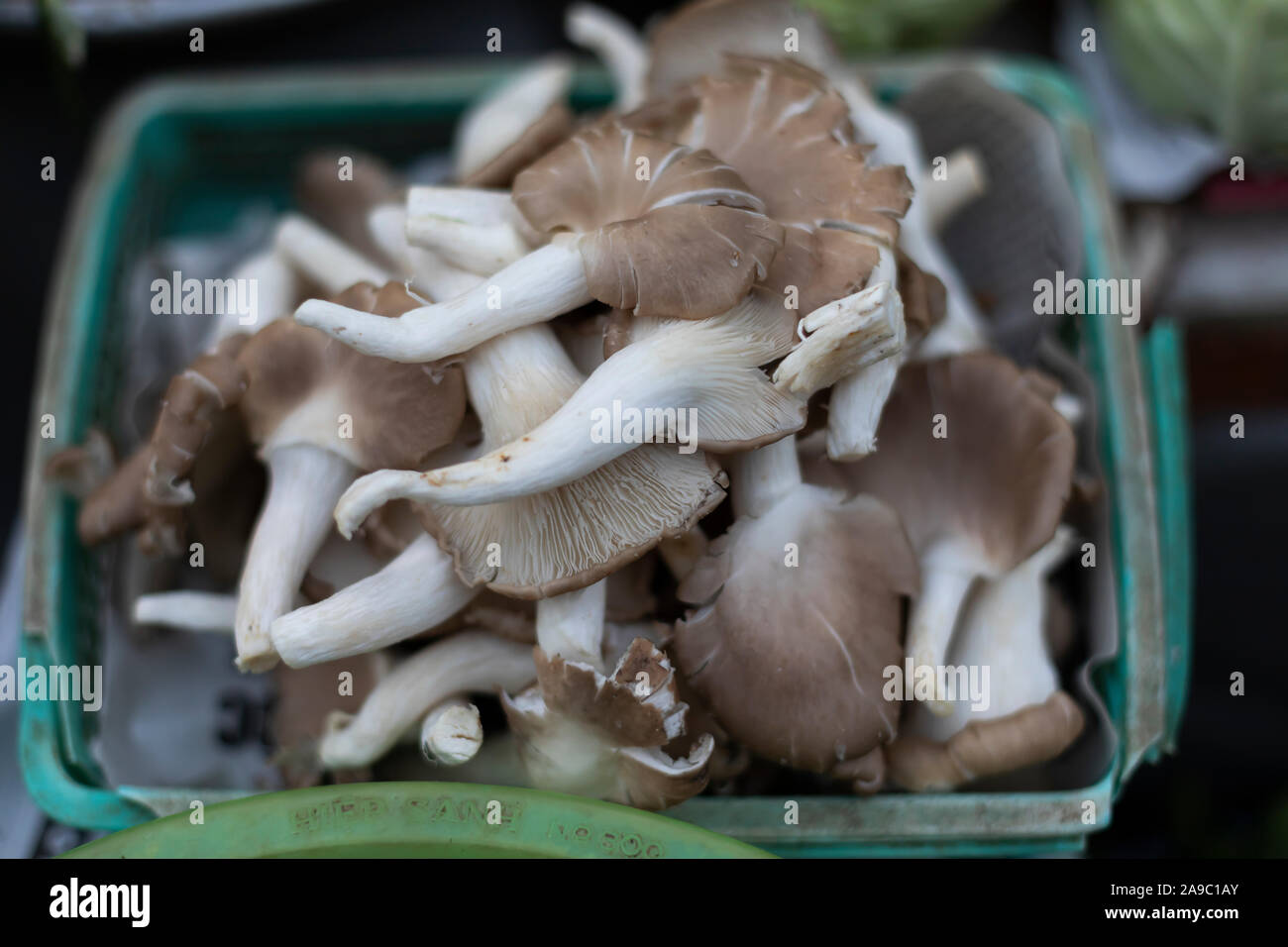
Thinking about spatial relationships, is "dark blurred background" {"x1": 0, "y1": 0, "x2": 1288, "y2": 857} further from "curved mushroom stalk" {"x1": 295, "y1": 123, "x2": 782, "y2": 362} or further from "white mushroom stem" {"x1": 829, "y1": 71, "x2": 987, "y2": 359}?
"curved mushroom stalk" {"x1": 295, "y1": 123, "x2": 782, "y2": 362}

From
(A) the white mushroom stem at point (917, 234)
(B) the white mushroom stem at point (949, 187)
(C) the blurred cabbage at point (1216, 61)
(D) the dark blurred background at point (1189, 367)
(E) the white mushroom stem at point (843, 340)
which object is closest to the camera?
(E) the white mushroom stem at point (843, 340)

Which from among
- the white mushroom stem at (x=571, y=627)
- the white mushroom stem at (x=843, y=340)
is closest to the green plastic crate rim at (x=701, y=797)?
the white mushroom stem at (x=571, y=627)

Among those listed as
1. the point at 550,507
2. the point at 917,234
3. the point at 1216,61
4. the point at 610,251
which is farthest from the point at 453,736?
the point at 1216,61

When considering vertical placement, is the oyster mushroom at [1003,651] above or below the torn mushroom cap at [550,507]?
below

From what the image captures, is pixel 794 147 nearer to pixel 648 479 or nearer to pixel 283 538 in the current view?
pixel 648 479

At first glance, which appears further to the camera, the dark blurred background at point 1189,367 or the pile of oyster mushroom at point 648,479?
the dark blurred background at point 1189,367

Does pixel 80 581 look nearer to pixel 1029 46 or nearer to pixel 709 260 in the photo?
pixel 709 260

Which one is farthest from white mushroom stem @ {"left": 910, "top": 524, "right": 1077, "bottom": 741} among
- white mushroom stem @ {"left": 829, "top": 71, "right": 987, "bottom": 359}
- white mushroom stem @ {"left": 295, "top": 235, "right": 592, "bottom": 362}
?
white mushroom stem @ {"left": 295, "top": 235, "right": 592, "bottom": 362}

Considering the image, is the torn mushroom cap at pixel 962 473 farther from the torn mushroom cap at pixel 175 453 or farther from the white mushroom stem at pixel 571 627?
the torn mushroom cap at pixel 175 453
